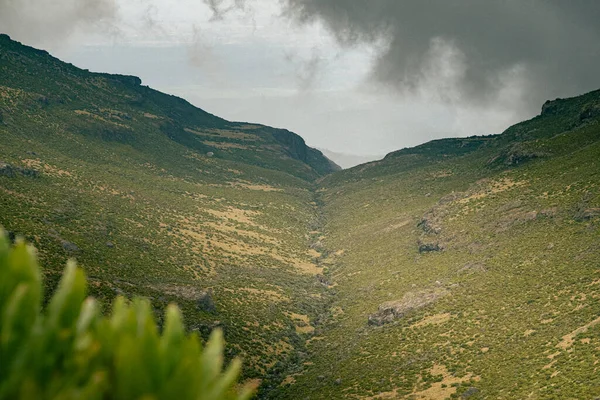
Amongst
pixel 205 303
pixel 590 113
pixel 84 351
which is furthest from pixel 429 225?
pixel 84 351

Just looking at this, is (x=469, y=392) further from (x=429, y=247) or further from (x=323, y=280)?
(x=323, y=280)

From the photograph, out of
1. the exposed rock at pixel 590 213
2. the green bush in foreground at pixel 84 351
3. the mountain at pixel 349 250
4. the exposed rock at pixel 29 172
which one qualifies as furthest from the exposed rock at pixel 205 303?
the green bush in foreground at pixel 84 351

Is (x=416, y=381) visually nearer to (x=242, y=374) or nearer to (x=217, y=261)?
(x=242, y=374)

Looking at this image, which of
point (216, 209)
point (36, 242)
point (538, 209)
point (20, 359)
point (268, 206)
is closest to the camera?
point (20, 359)

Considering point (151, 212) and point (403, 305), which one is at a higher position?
point (151, 212)

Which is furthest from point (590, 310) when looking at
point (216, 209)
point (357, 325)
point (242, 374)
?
point (216, 209)

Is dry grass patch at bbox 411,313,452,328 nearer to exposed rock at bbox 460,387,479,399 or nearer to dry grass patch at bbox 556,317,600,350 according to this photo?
dry grass patch at bbox 556,317,600,350
